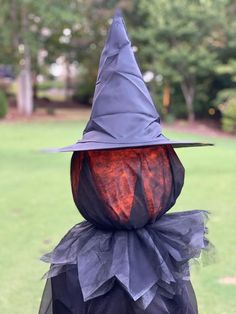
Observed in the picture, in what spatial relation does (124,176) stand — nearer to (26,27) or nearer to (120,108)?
(120,108)

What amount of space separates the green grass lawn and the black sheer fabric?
2.74 ft

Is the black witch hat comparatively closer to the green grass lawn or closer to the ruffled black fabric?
the ruffled black fabric

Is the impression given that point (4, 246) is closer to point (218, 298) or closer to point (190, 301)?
point (218, 298)

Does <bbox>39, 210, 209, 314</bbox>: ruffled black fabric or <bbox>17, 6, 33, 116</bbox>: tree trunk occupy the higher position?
<bbox>39, 210, 209, 314</bbox>: ruffled black fabric

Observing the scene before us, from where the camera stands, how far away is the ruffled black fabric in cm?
206

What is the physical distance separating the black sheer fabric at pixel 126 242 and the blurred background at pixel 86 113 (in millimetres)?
2197

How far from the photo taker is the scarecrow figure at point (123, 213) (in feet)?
6.78

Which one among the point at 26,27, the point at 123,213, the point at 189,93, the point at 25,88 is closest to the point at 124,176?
the point at 123,213

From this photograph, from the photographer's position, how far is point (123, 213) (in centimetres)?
210

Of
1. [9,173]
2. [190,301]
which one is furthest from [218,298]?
[9,173]

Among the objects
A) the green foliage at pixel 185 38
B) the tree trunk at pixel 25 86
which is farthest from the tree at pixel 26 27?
the green foliage at pixel 185 38

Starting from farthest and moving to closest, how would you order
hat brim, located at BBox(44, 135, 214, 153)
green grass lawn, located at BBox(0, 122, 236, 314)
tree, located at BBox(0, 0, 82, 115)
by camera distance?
tree, located at BBox(0, 0, 82, 115), green grass lawn, located at BBox(0, 122, 236, 314), hat brim, located at BBox(44, 135, 214, 153)

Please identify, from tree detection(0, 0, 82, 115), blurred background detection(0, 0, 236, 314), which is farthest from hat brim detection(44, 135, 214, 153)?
tree detection(0, 0, 82, 115)

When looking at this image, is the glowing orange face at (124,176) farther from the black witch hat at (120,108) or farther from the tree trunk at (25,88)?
the tree trunk at (25,88)
